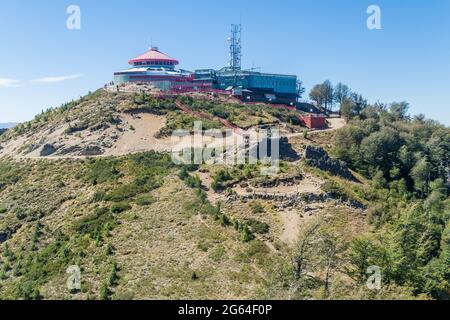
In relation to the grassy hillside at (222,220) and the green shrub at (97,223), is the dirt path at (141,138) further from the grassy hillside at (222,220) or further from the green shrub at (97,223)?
the green shrub at (97,223)

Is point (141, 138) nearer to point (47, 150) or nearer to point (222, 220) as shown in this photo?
point (47, 150)

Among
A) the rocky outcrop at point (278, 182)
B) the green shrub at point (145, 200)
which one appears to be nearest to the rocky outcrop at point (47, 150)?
the green shrub at point (145, 200)

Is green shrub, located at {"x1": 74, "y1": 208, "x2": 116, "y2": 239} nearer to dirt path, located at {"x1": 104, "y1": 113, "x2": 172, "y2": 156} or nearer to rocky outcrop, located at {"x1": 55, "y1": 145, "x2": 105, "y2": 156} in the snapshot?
dirt path, located at {"x1": 104, "y1": 113, "x2": 172, "y2": 156}

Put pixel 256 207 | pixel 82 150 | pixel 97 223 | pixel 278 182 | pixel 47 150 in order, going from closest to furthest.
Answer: pixel 97 223 → pixel 256 207 → pixel 278 182 → pixel 82 150 → pixel 47 150

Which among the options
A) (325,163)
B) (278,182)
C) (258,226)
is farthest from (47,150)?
(325,163)

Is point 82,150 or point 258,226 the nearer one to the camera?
point 258,226

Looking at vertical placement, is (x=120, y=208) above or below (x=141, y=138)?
below

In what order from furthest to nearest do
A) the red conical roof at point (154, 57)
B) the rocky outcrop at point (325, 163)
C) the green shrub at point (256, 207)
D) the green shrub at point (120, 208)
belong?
the red conical roof at point (154, 57) → the rocky outcrop at point (325, 163) → the green shrub at point (120, 208) → the green shrub at point (256, 207)

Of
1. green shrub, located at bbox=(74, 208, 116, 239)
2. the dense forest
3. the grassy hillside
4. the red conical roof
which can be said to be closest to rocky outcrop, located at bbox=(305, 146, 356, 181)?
the grassy hillside

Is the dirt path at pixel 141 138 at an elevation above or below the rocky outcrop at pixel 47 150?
above
